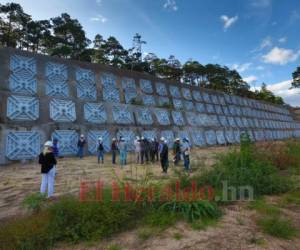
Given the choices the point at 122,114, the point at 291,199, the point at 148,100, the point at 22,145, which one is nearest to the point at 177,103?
the point at 148,100

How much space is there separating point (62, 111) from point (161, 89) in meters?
14.2

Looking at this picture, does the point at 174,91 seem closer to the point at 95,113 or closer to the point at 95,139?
the point at 95,113

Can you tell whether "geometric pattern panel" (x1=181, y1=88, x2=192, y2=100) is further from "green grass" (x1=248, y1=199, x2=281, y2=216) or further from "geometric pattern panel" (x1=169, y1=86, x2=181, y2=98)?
"green grass" (x1=248, y1=199, x2=281, y2=216)

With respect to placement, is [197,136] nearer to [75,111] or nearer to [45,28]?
[75,111]

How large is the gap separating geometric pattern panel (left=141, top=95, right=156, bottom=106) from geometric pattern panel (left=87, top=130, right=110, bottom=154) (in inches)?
287

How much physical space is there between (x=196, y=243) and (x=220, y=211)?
1542 millimetres

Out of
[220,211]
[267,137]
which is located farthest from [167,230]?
[267,137]

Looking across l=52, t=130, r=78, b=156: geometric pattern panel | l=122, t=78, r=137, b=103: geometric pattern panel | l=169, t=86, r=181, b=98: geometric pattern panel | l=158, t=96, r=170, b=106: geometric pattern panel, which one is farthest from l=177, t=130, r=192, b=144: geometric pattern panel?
l=52, t=130, r=78, b=156: geometric pattern panel

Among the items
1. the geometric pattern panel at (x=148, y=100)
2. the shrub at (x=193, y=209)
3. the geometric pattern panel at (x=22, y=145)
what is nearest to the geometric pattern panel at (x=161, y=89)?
the geometric pattern panel at (x=148, y=100)

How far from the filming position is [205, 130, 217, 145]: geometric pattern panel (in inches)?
1214

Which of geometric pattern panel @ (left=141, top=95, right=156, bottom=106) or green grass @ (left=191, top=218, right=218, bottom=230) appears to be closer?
green grass @ (left=191, top=218, right=218, bottom=230)

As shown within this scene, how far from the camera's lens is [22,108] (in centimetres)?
1739

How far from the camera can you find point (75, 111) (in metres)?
20.3

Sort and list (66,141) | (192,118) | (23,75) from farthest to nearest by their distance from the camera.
A: (192,118) < (23,75) < (66,141)
